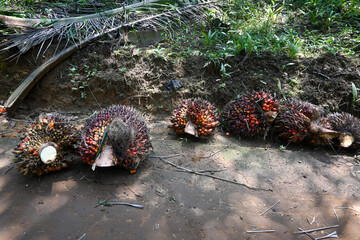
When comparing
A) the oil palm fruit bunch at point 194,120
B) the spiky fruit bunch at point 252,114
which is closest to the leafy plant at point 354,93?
the spiky fruit bunch at point 252,114

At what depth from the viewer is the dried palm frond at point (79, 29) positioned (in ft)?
12.4

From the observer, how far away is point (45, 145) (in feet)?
7.64

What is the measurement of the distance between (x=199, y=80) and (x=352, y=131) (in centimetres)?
255

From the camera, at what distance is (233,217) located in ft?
7.07

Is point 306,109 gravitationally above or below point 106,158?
above

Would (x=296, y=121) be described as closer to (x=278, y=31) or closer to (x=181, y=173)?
(x=181, y=173)

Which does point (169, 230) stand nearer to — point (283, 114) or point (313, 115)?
point (283, 114)

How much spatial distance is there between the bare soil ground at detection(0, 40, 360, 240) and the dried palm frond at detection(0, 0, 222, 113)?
0.20 metres

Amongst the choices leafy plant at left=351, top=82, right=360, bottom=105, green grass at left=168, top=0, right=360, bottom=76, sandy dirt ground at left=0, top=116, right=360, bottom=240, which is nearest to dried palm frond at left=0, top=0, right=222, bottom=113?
green grass at left=168, top=0, right=360, bottom=76

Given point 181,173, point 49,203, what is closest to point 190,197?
point 181,173

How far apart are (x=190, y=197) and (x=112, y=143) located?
1.02 meters

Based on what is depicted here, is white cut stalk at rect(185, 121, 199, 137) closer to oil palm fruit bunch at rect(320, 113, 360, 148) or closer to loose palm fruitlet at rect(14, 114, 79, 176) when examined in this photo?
loose palm fruitlet at rect(14, 114, 79, 176)

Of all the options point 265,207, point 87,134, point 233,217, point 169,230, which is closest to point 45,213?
point 87,134

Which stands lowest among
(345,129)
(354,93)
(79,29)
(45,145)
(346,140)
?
(346,140)
